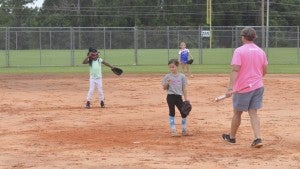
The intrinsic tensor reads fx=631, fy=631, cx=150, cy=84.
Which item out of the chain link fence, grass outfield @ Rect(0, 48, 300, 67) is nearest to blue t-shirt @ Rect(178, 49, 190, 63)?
grass outfield @ Rect(0, 48, 300, 67)

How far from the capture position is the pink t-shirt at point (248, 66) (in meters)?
10.3

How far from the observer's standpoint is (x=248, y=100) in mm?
10281

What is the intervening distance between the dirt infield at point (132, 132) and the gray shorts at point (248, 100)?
649 millimetres

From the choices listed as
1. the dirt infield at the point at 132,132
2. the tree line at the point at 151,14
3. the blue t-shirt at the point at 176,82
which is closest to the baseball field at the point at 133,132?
the dirt infield at the point at 132,132

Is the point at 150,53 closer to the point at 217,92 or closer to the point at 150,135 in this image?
the point at 217,92

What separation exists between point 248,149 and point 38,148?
339 cm

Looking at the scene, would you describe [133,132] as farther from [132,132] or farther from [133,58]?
[133,58]

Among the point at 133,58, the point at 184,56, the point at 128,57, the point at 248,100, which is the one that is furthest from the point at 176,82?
the point at 128,57

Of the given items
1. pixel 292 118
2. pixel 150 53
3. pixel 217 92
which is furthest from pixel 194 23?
pixel 292 118

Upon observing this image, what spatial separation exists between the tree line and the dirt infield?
5775 cm

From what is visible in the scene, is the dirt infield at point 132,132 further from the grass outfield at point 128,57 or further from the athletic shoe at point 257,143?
the grass outfield at point 128,57

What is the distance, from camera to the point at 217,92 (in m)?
20.8

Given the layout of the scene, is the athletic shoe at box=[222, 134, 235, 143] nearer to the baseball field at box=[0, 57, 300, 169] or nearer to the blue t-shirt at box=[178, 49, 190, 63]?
the baseball field at box=[0, 57, 300, 169]

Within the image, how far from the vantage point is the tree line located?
7862cm
